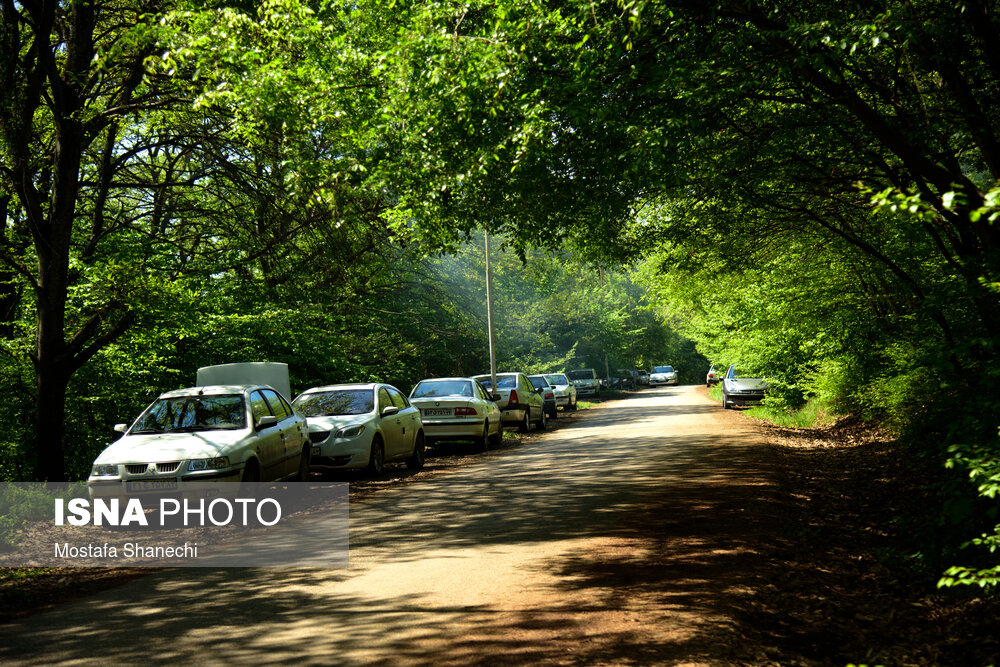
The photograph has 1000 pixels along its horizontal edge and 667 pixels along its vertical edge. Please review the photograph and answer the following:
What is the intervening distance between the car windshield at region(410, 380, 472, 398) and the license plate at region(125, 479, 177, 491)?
1003 cm

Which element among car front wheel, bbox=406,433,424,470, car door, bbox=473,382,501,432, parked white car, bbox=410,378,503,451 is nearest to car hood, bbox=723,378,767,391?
car door, bbox=473,382,501,432

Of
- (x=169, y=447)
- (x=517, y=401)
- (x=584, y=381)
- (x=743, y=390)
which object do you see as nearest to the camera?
(x=169, y=447)

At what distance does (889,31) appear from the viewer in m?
7.87

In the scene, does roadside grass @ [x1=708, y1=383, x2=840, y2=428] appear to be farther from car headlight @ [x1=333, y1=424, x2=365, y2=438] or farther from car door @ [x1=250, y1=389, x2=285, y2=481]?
car door @ [x1=250, y1=389, x2=285, y2=481]

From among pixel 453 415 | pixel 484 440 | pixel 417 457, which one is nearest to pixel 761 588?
pixel 417 457

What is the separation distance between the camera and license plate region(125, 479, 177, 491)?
32.3ft

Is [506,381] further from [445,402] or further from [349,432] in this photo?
[349,432]

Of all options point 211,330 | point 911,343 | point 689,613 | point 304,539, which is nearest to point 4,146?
point 211,330

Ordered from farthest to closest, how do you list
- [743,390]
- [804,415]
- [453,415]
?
[743,390]
[804,415]
[453,415]

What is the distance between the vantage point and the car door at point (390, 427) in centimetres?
1467

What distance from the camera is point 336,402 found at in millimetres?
14961

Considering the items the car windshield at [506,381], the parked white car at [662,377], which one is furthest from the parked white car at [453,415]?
the parked white car at [662,377]

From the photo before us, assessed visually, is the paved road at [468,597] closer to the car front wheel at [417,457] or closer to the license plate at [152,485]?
the license plate at [152,485]

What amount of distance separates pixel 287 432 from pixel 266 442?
3.11 feet
